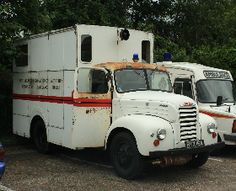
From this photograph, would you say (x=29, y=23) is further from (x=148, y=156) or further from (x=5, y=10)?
(x=148, y=156)

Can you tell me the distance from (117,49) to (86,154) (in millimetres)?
3032

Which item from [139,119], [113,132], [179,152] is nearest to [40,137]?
[113,132]

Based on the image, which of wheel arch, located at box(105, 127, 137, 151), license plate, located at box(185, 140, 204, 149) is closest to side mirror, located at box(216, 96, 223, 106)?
license plate, located at box(185, 140, 204, 149)

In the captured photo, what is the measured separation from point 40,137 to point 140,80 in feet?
11.5

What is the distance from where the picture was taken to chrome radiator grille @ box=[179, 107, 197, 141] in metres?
9.05

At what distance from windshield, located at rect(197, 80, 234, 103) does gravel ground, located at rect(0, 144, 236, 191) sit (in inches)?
63.6

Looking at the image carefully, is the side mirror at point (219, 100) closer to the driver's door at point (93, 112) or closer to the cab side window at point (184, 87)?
the cab side window at point (184, 87)

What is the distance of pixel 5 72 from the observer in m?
14.2

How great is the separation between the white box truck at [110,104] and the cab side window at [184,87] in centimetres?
145

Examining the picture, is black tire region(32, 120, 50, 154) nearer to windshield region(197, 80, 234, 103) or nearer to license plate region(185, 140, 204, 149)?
license plate region(185, 140, 204, 149)

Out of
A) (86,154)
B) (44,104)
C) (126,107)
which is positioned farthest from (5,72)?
(126,107)

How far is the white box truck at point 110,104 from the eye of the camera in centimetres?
891

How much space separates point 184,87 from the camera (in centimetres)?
A: 1260

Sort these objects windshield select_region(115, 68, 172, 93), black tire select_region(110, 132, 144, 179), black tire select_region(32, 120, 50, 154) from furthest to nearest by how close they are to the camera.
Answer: black tire select_region(32, 120, 50, 154), windshield select_region(115, 68, 172, 93), black tire select_region(110, 132, 144, 179)
